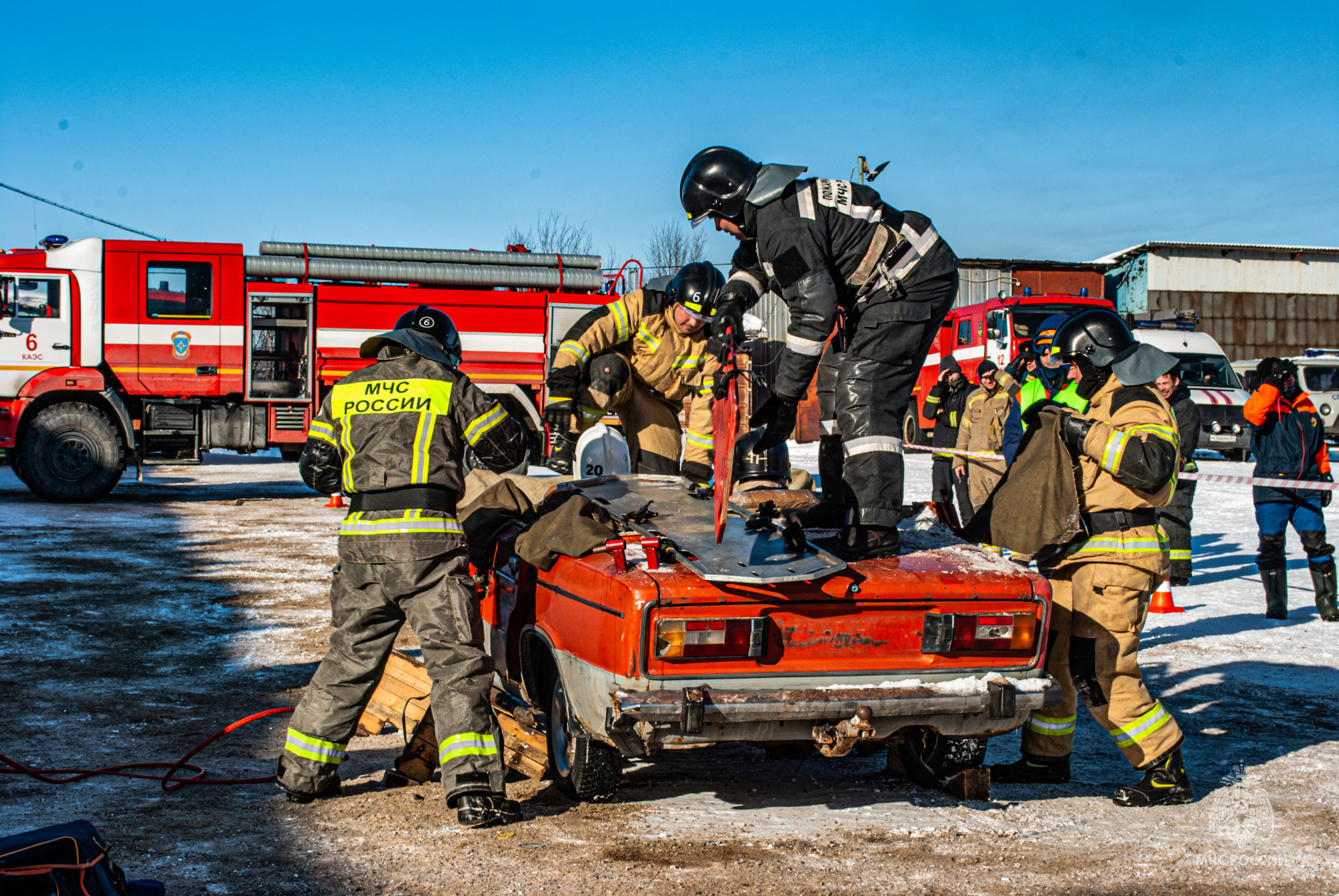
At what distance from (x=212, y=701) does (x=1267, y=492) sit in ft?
23.6

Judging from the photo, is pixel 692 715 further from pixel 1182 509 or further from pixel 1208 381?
pixel 1208 381

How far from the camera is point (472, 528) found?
15.1 ft

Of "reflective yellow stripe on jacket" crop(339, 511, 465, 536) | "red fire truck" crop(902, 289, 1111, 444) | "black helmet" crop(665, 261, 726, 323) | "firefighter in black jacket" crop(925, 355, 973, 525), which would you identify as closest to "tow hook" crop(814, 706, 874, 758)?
"reflective yellow stripe on jacket" crop(339, 511, 465, 536)

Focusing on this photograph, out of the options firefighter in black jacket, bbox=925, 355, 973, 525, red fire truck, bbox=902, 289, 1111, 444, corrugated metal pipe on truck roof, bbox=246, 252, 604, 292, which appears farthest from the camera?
red fire truck, bbox=902, 289, 1111, 444

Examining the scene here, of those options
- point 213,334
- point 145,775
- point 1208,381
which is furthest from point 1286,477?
point 1208,381

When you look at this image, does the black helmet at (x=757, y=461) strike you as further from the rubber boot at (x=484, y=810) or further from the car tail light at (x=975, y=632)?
the rubber boot at (x=484, y=810)

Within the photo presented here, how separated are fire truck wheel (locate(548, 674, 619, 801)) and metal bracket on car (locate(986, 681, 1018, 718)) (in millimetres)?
1234

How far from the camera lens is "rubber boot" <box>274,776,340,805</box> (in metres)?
3.92

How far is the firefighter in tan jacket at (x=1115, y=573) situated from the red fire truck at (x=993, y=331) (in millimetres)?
12241

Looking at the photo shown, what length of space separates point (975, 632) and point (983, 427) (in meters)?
8.14

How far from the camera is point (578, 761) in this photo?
12.4 ft

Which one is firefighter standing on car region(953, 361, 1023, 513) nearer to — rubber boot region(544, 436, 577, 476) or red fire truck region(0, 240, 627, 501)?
red fire truck region(0, 240, 627, 501)

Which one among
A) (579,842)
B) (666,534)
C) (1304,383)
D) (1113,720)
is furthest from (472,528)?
(1304,383)

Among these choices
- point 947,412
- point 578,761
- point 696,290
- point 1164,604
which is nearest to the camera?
point 578,761
